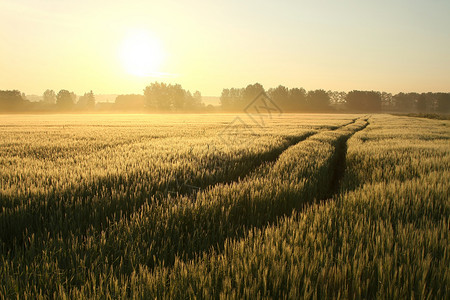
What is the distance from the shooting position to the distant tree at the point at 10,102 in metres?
101

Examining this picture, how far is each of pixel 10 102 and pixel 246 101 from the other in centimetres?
9438

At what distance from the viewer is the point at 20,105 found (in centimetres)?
10300

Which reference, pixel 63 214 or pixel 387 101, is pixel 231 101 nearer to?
pixel 387 101

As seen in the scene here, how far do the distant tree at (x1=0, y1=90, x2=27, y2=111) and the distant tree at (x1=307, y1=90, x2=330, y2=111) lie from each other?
11936 cm

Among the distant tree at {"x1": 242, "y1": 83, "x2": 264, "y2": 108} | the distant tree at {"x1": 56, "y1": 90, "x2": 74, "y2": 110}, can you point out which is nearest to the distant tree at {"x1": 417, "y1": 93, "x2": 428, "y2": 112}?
the distant tree at {"x1": 242, "y1": 83, "x2": 264, "y2": 108}

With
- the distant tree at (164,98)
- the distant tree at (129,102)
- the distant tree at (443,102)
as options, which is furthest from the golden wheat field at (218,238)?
the distant tree at (443,102)

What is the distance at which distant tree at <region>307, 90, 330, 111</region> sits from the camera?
120750 mm

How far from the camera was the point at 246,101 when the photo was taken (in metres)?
120

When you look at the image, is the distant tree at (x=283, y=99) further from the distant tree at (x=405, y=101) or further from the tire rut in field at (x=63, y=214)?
the tire rut in field at (x=63, y=214)

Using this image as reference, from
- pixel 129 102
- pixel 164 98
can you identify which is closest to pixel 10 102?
pixel 129 102

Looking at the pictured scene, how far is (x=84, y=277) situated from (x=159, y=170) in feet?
11.0

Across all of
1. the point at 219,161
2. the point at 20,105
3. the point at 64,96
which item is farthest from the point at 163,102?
the point at 219,161

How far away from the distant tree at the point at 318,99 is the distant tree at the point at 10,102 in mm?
119364

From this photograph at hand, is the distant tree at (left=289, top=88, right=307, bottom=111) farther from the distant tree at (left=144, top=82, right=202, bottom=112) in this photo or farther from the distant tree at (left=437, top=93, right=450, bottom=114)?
the distant tree at (left=437, top=93, right=450, bottom=114)
